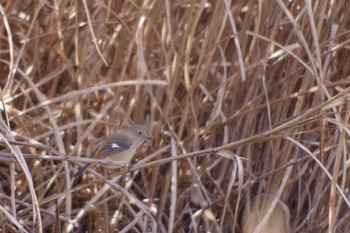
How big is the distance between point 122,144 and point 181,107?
43 centimetres

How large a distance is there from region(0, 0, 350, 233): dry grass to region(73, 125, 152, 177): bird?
10cm

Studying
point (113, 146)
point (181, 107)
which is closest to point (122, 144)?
point (113, 146)

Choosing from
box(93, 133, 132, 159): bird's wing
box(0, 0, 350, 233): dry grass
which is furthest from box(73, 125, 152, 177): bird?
box(0, 0, 350, 233): dry grass

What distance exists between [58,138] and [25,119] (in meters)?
0.36

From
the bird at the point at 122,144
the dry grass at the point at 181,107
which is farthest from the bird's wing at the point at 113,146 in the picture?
the dry grass at the point at 181,107

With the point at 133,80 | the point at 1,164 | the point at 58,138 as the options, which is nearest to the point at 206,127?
the point at 133,80

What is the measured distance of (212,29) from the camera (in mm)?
2857

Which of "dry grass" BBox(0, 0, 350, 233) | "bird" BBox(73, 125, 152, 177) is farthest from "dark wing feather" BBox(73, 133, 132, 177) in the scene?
"dry grass" BBox(0, 0, 350, 233)

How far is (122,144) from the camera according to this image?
2.80 m

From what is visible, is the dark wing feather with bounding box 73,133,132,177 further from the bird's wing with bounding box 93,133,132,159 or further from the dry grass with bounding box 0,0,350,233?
the dry grass with bounding box 0,0,350,233

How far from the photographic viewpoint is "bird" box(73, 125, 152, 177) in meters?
2.77

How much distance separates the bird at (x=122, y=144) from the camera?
2.77m

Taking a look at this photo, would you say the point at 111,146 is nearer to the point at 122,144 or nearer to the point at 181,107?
the point at 122,144

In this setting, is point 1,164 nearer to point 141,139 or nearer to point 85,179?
point 85,179
